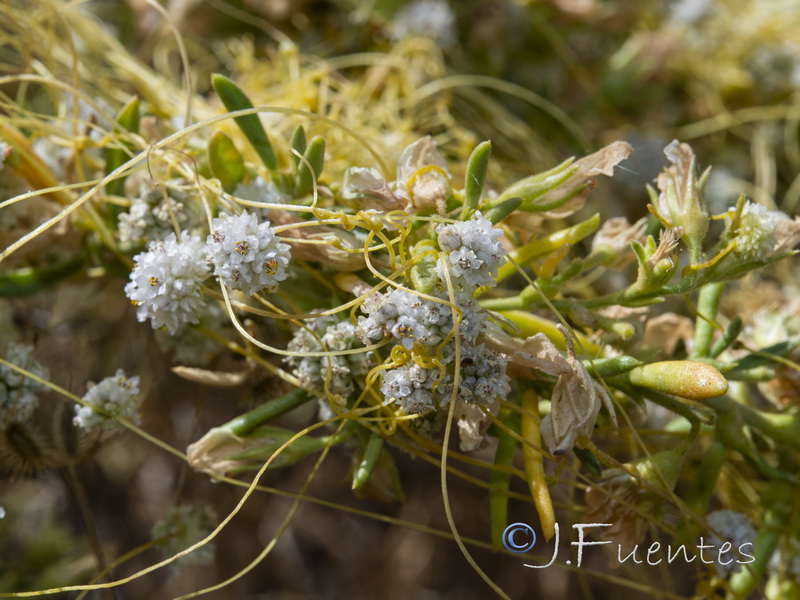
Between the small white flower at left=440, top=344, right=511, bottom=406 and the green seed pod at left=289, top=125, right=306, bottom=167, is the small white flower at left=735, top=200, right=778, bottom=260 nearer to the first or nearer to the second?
the small white flower at left=440, top=344, right=511, bottom=406

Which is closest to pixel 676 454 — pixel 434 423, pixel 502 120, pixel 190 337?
pixel 434 423

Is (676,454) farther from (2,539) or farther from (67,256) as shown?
(2,539)

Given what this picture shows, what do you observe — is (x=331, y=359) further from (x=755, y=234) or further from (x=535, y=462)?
(x=755, y=234)

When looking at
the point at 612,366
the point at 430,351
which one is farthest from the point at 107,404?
the point at 612,366

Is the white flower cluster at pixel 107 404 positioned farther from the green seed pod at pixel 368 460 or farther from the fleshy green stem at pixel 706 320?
the fleshy green stem at pixel 706 320

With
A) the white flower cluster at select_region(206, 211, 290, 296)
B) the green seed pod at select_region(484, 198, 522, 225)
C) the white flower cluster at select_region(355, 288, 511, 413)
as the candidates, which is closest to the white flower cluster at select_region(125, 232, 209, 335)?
the white flower cluster at select_region(206, 211, 290, 296)

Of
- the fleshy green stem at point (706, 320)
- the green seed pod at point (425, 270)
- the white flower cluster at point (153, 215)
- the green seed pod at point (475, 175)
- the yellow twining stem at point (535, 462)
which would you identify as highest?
the green seed pod at point (475, 175)

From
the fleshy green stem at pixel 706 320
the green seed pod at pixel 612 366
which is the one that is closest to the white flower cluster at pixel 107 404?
the green seed pod at pixel 612 366
